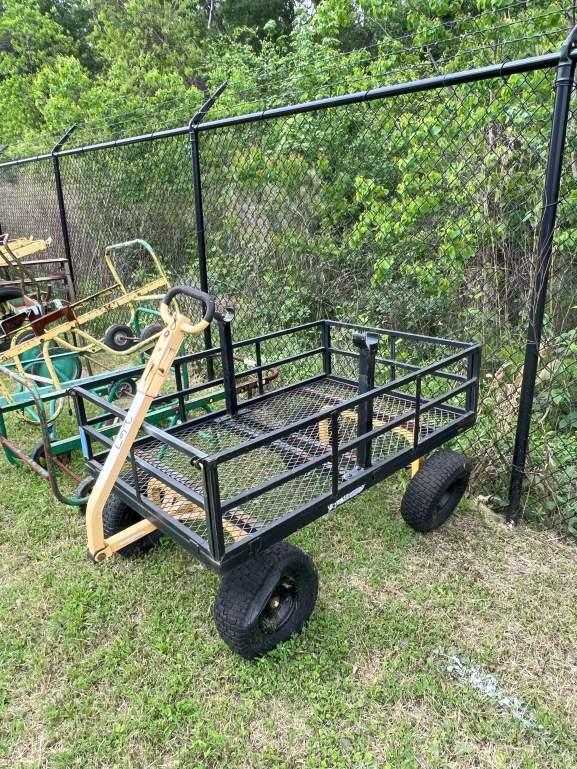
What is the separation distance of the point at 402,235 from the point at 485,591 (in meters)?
2.47

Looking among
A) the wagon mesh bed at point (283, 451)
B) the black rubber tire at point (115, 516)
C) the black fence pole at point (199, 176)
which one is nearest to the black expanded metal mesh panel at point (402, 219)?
the wagon mesh bed at point (283, 451)

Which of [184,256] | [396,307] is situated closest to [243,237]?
[184,256]

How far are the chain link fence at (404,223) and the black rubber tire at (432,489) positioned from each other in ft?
1.57

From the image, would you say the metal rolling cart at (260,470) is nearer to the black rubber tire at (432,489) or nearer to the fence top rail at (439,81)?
the black rubber tire at (432,489)

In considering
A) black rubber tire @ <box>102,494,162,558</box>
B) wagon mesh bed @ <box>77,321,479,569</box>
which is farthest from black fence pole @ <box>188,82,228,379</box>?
black rubber tire @ <box>102,494,162,558</box>


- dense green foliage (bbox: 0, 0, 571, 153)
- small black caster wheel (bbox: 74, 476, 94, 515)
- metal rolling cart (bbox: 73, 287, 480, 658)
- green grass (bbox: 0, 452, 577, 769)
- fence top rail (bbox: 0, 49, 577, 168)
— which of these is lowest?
green grass (bbox: 0, 452, 577, 769)

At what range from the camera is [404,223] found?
374 centimetres

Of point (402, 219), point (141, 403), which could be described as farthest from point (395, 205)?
point (141, 403)

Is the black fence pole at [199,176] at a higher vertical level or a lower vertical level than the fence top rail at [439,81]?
lower

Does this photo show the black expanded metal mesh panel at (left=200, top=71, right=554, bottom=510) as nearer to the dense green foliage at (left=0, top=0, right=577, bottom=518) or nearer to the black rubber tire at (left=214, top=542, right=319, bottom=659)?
the dense green foliage at (left=0, top=0, right=577, bottom=518)

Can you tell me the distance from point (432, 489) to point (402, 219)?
6.48 feet

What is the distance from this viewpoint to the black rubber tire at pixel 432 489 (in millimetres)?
2758

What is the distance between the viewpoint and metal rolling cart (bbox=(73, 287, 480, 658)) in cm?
198

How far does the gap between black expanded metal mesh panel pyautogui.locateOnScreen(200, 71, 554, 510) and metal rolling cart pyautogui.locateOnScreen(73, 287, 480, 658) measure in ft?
2.15
